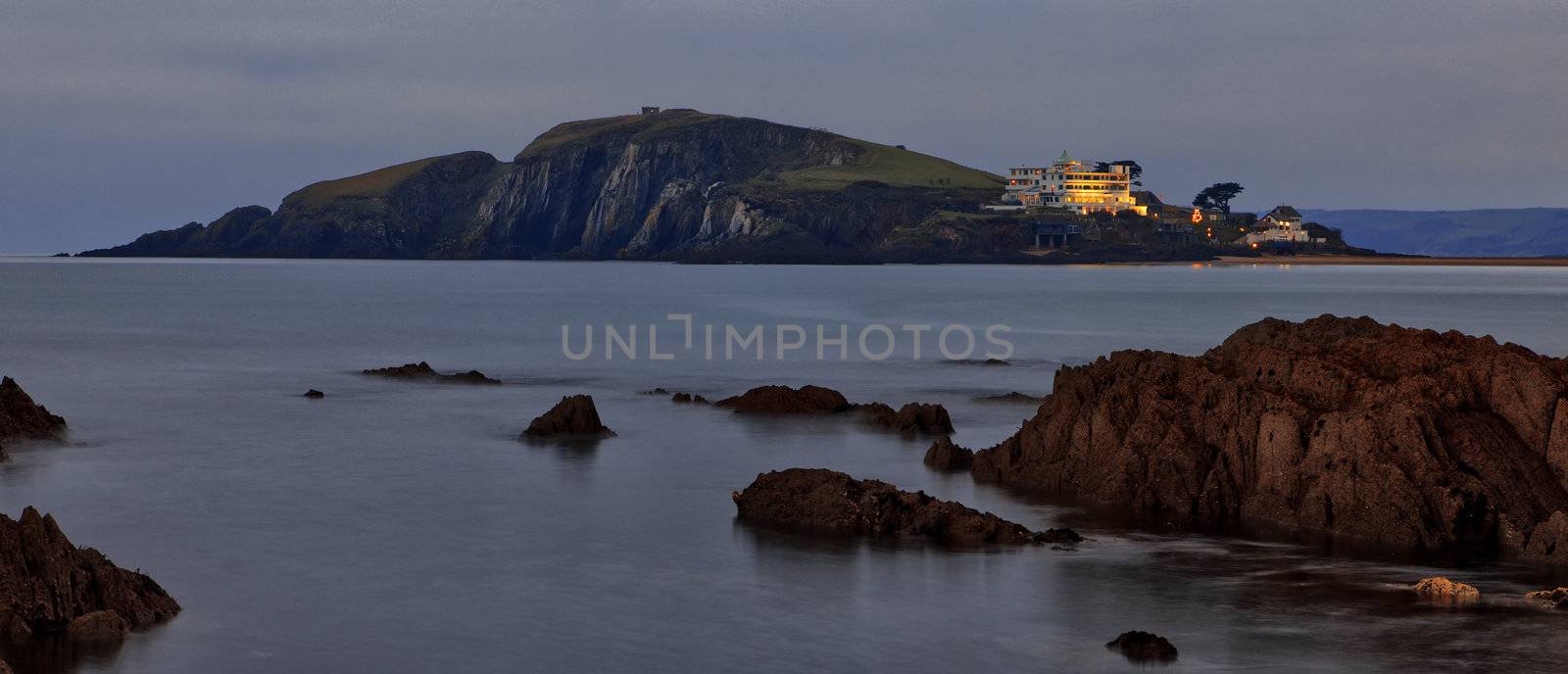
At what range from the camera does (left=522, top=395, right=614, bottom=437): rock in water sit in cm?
3234

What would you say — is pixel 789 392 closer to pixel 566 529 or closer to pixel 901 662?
pixel 566 529

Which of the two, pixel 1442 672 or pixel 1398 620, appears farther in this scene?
pixel 1398 620

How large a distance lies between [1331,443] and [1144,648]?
7259 millimetres

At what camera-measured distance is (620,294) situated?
13675cm

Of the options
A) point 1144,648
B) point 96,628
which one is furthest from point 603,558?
point 1144,648

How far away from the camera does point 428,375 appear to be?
46438 mm

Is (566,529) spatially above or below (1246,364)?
below

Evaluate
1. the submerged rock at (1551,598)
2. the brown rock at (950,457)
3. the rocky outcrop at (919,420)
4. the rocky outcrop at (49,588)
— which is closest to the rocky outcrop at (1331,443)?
the brown rock at (950,457)

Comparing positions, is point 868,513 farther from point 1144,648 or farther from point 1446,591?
point 1446,591

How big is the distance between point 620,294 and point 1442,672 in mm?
123533

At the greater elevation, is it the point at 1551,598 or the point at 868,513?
the point at 868,513

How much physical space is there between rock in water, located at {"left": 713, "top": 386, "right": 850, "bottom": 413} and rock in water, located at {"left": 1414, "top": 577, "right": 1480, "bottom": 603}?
18.5m

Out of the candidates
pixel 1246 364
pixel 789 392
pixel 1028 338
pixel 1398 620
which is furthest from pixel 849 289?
pixel 1398 620

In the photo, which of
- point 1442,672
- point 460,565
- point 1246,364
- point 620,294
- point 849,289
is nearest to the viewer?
→ point 1442,672
